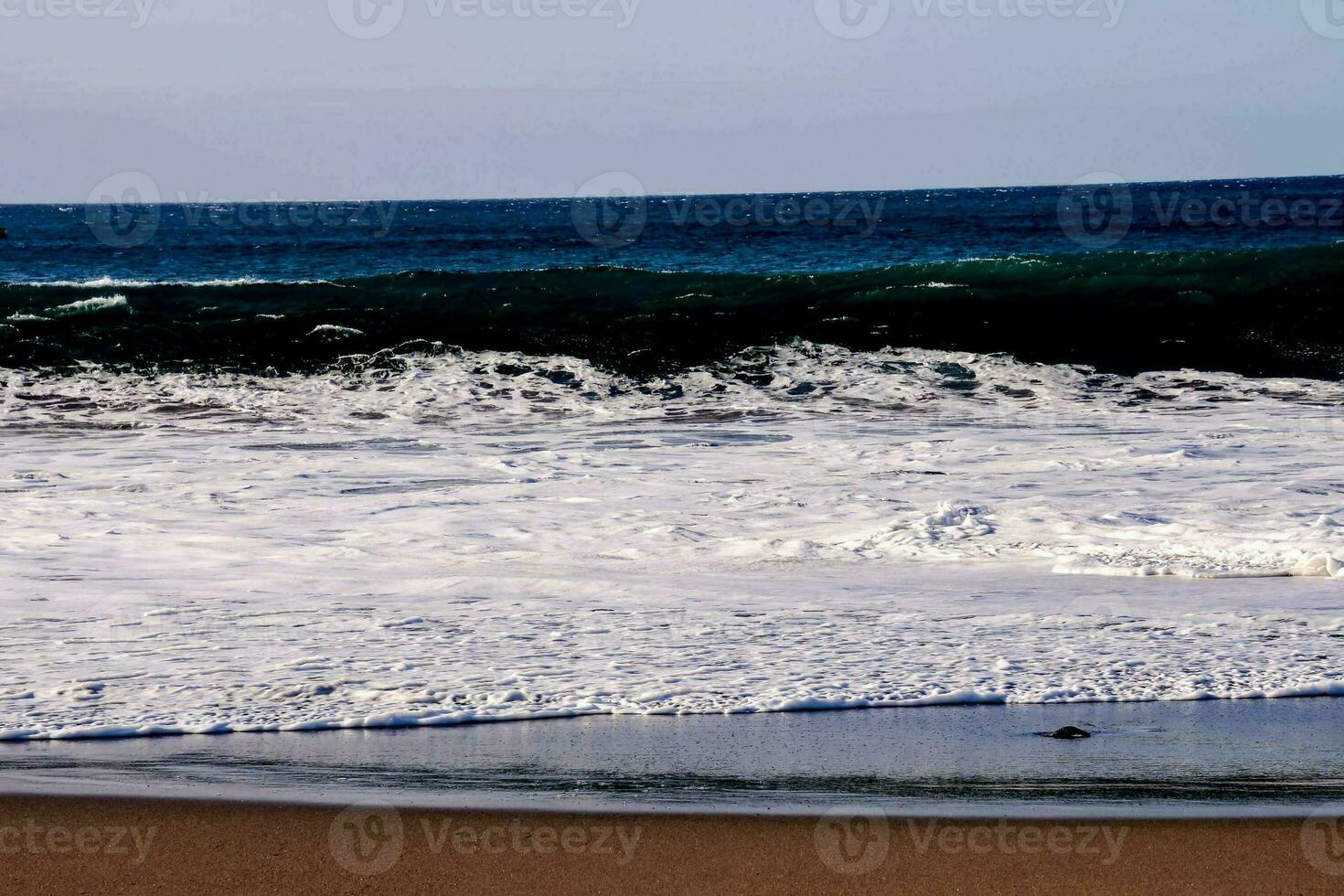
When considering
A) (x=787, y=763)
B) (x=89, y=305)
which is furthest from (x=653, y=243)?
(x=787, y=763)

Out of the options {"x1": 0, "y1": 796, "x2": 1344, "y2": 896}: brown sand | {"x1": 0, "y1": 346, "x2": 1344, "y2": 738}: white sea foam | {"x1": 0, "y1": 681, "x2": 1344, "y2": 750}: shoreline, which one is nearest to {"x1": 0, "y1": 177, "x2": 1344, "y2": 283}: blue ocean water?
{"x1": 0, "y1": 346, "x2": 1344, "y2": 738}: white sea foam

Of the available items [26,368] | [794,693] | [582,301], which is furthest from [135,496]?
[582,301]

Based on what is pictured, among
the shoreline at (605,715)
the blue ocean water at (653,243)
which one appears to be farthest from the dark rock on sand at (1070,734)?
the blue ocean water at (653,243)

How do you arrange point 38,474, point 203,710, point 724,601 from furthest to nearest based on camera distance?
point 38,474 < point 724,601 < point 203,710

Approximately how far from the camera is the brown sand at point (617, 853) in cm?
293

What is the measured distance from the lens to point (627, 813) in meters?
3.33

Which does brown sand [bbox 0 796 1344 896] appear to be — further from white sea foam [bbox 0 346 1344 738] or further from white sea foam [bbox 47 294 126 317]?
white sea foam [bbox 47 294 126 317]

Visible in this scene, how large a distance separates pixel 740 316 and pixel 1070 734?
1442cm

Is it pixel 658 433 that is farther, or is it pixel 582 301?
pixel 582 301

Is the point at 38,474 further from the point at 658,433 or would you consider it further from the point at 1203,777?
the point at 1203,777

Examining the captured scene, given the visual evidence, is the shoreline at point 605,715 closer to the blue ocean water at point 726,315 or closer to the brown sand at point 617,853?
the brown sand at point 617,853

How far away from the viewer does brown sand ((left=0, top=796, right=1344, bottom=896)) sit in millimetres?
2934

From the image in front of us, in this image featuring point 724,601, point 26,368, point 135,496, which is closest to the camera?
point 724,601

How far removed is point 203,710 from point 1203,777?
302 centimetres
